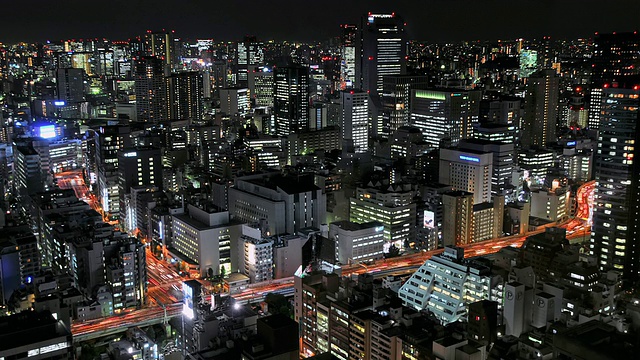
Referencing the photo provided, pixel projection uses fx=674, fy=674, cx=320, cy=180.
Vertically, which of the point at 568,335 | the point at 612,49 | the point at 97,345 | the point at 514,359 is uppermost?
the point at 612,49

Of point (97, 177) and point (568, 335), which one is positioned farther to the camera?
point (97, 177)

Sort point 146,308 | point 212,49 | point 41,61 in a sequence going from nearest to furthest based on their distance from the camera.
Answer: point 146,308
point 41,61
point 212,49

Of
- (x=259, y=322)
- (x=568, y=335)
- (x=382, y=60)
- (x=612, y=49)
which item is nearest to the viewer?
(x=568, y=335)

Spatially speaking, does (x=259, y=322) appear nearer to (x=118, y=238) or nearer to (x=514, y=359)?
(x=514, y=359)

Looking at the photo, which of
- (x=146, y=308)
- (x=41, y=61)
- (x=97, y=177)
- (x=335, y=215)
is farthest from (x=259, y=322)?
(x=41, y=61)

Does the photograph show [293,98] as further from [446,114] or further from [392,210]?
[392,210]

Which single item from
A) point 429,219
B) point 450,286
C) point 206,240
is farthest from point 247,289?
point 429,219

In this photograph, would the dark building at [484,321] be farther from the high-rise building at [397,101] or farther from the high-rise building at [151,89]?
the high-rise building at [151,89]

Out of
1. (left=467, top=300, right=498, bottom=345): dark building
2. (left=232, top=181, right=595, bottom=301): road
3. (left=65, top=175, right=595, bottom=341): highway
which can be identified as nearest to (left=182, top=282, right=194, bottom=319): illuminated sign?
(left=65, top=175, right=595, bottom=341): highway
